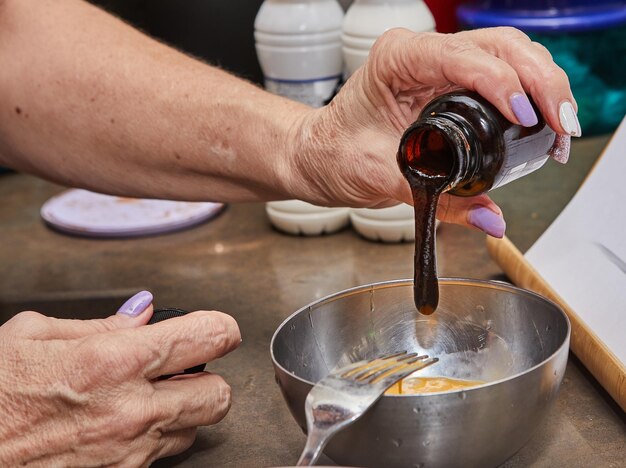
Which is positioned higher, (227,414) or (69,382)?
(69,382)

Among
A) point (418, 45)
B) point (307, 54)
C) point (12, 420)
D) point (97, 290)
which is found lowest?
point (97, 290)

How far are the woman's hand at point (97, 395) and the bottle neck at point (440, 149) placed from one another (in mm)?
273

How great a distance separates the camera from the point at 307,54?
4.66 feet

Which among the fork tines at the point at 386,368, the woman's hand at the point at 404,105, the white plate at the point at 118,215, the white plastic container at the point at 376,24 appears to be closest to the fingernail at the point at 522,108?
the woman's hand at the point at 404,105

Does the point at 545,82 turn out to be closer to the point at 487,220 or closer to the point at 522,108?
the point at 522,108

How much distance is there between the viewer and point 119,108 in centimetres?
128

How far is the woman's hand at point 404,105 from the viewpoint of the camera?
2.89 ft

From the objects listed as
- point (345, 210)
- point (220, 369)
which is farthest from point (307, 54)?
point (220, 369)

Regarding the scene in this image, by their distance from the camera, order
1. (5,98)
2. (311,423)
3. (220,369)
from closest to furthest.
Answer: (311,423) → (220,369) → (5,98)

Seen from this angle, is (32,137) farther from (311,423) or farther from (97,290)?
(311,423)

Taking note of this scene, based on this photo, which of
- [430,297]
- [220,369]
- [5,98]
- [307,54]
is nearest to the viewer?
[430,297]

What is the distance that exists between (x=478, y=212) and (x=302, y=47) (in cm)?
51

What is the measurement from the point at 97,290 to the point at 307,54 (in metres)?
0.48

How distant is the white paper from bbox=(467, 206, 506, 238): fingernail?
5.8 inches
